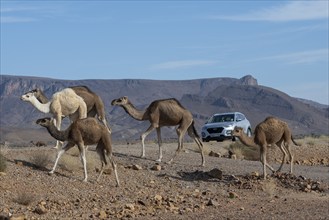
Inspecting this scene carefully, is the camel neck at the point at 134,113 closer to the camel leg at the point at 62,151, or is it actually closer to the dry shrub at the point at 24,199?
the camel leg at the point at 62,151

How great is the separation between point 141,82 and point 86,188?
568ft

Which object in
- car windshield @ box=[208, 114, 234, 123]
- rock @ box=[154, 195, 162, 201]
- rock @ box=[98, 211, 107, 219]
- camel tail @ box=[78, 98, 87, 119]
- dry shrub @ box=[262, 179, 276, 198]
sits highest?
car windshield @ box=[208, 114, 234, 123]

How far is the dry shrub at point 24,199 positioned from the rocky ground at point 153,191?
0.02 metres

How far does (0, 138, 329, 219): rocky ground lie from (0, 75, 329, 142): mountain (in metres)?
85.0

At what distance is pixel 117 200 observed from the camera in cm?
1988

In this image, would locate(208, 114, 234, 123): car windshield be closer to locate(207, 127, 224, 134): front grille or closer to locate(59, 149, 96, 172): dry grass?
locate(207, 127, 224, 134): front grille

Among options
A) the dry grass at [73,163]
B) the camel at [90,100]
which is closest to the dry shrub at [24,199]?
the dry grass at [73,163]

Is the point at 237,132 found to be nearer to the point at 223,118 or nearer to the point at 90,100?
the point at 90,100

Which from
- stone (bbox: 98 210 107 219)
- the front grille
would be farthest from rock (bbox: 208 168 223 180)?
the front grille

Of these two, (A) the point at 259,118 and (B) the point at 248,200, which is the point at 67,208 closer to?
(B) the point at 248,200

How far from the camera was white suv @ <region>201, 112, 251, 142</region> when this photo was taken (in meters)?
42.9

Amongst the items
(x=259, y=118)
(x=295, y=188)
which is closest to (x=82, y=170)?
(x=295, y=188)

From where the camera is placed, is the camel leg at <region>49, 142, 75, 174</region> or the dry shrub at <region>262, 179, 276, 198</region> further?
the dry shrub at <region>262, 179, 276, 198</region>

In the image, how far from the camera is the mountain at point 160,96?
423 feet
